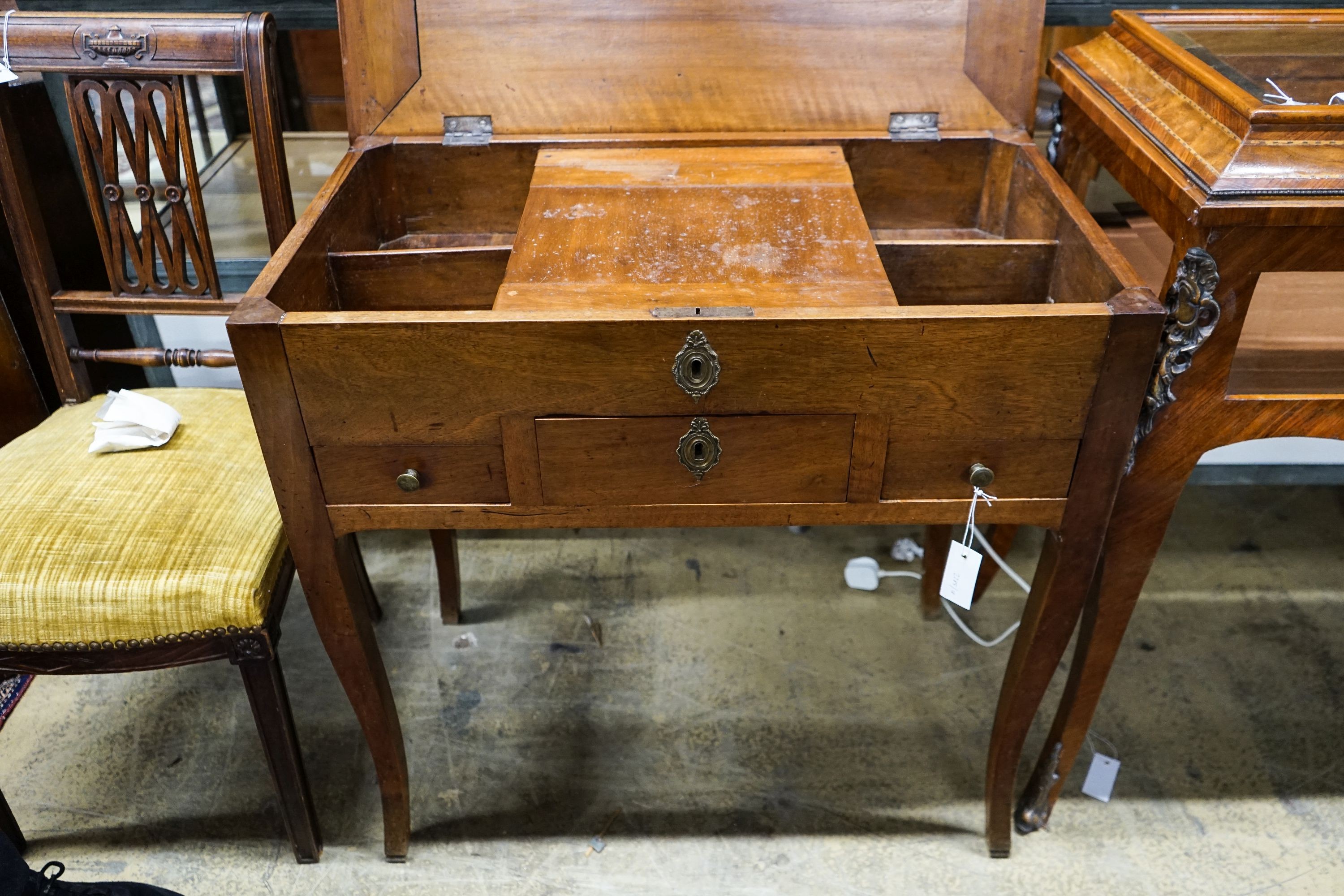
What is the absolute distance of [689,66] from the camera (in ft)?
4.91

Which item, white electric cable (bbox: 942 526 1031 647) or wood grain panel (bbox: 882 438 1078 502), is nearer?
wood grain panel (bbox: 882 438 1078 502)

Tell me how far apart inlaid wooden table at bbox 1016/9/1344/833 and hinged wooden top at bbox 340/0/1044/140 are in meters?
0.17

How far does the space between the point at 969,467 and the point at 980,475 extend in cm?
2

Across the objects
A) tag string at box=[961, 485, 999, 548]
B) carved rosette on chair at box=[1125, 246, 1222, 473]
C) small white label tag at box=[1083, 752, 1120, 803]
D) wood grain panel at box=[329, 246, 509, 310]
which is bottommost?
small white label tag at box=[1083, 752, 1120, 803]

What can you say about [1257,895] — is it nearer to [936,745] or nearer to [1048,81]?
[936,745]

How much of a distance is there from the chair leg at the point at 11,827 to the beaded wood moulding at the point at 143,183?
0.79 m

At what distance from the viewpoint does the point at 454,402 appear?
109cm

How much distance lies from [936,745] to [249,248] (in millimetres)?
1497

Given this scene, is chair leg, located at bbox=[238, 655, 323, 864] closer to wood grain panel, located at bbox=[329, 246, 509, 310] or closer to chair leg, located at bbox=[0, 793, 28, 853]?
chair leg, located at bbox=[0, 793, 28, 853]

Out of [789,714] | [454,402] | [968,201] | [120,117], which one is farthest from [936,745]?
[120,117]

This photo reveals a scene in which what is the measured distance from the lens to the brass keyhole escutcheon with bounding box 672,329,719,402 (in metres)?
1.04

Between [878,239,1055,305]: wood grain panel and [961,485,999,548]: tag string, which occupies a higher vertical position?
[878,239,1055,305]: wood grain panel

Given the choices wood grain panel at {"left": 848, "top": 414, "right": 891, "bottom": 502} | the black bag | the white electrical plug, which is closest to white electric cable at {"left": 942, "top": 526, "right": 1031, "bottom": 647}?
the white electrical plug

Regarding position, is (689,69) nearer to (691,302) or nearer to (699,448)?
(691,302)
